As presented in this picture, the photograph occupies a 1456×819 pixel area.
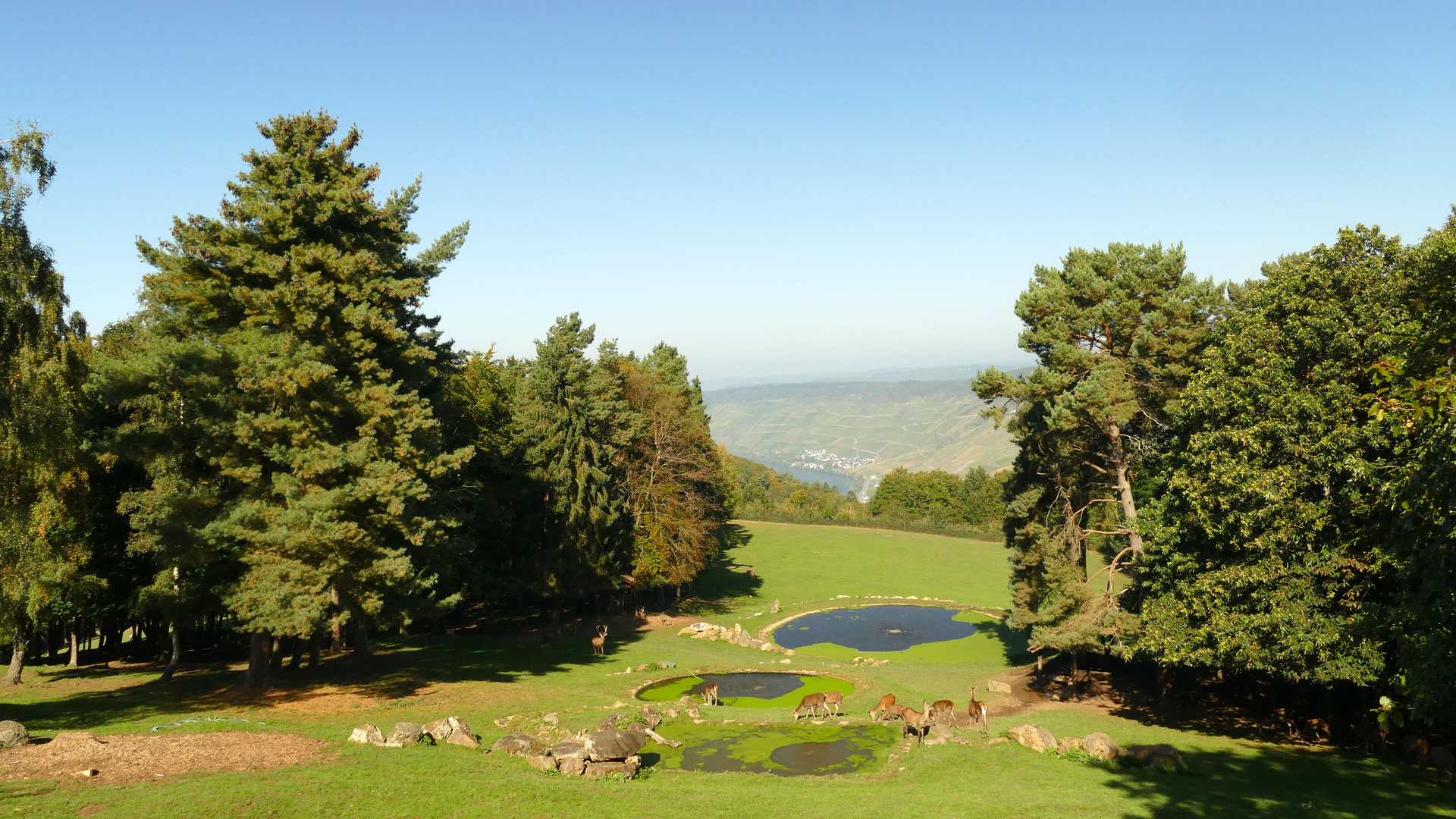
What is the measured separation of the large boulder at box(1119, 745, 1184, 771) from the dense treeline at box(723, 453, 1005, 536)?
226 ft

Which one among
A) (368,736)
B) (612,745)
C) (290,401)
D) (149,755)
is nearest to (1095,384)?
(612,745)

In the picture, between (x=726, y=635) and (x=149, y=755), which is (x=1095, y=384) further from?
(x=149, y=755)

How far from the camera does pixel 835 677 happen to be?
31.2 m

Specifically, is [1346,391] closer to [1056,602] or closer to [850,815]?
[1056,602]

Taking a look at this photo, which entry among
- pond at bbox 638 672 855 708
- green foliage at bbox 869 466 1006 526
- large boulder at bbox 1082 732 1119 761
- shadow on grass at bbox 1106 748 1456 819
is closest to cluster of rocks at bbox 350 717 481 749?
pond at bbox 638 672 855 708

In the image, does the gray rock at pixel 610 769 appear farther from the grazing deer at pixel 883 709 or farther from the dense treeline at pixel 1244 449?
the dense treeline at pixel 1244 449

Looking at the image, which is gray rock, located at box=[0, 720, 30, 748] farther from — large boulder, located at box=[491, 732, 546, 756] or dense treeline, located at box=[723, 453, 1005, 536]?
dense treeline, located at box=[723, 453, 1005, 536]

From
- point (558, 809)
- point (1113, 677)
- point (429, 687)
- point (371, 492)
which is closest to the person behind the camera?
point (558, 809)

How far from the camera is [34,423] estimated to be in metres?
20.3

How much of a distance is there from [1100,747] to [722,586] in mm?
41722

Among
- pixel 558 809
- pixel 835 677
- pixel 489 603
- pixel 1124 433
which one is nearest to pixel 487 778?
pixel 558 809

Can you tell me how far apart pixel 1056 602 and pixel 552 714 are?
1860 cm

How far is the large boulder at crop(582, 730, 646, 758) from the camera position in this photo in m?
17.7

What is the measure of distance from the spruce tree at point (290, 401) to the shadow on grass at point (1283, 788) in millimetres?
20045
